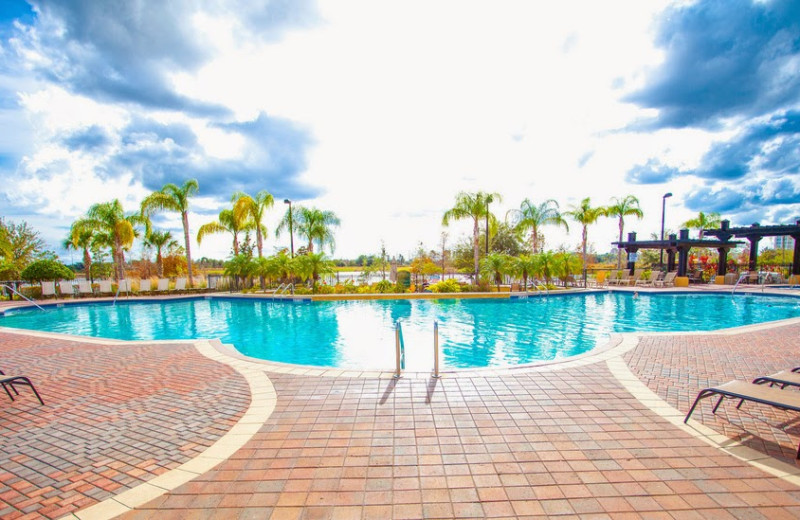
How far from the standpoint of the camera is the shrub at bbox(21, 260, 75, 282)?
17.0 metres

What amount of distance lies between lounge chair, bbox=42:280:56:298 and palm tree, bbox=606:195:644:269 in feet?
107

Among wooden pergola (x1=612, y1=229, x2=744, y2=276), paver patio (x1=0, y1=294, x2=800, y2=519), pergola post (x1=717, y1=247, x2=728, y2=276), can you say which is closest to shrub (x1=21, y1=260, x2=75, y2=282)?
paver patio (x1=0, y1=294, x2=800, y2=519)

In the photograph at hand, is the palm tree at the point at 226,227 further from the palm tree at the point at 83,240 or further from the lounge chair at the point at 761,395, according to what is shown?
the lounge chair at the point at 761,395

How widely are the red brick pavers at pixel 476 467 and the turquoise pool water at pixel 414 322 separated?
2573 mm

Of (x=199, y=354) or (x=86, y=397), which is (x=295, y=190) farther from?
(x=86, y=397)

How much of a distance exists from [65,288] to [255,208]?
1023cm

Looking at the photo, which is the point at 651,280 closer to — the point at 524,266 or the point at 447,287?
the point at 524,266

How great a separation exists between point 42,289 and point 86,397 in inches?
751

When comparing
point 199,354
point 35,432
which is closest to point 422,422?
point 35,432

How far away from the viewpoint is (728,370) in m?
4.93

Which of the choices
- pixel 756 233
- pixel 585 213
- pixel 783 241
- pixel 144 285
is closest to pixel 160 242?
pixel 144 285

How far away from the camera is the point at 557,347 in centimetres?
831

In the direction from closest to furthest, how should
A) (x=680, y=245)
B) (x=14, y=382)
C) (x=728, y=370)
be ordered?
1. (x=14, y=382)
2. (x=728, y=370)
3. (x=680, y=245)

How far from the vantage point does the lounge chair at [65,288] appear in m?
17.6
